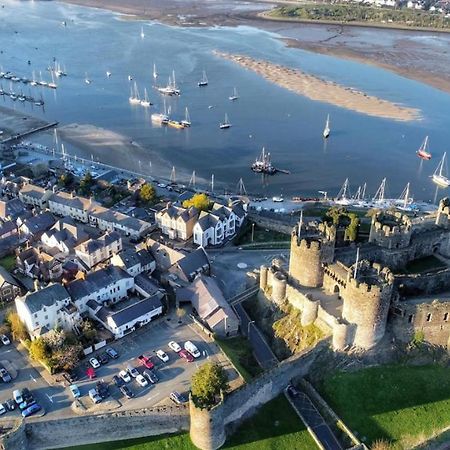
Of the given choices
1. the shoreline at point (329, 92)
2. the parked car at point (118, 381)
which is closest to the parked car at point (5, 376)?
the parked car at point (118, 381)

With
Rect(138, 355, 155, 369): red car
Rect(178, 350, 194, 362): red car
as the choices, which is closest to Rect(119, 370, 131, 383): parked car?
Rect(138, 355, 155, 369): red car

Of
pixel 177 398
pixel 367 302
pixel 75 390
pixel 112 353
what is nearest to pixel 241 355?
pixel 177 398

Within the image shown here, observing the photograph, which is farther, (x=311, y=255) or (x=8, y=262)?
(x=8, y=262)

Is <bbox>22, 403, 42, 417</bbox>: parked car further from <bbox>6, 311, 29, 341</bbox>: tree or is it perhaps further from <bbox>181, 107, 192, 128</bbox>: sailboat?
<bbox>181, 107, 192, 128</bbox>: sailboat

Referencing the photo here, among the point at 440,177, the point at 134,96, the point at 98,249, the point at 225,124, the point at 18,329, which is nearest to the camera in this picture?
the point at 18,329

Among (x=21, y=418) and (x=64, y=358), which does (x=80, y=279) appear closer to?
(x=64, y=358)

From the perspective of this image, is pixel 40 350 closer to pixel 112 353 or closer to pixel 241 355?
pixel 112 353
